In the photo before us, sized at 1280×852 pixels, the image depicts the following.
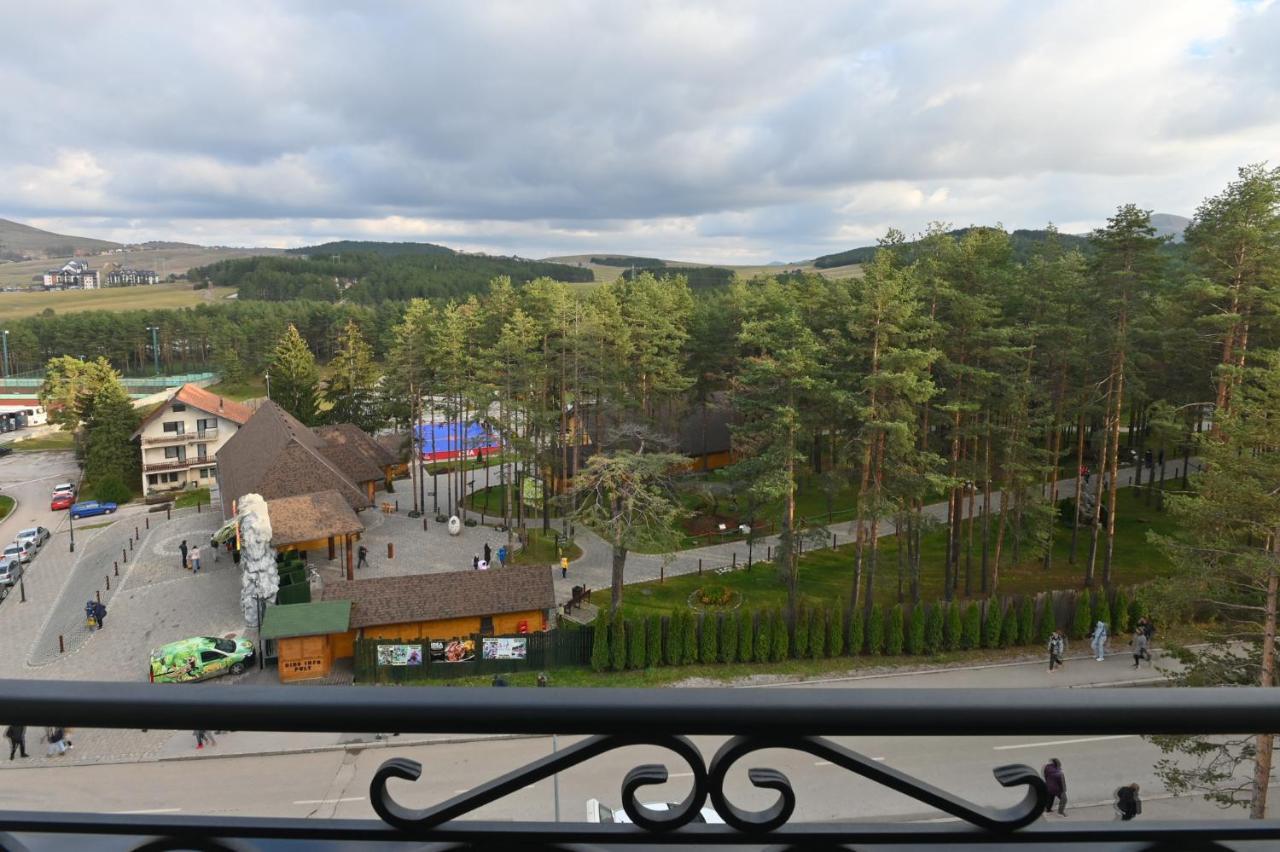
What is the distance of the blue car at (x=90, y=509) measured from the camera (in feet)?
133

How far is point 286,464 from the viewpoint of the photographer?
30.8 meters

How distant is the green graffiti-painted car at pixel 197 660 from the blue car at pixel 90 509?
25018 mm

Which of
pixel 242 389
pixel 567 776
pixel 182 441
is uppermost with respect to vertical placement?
pixel 567 776

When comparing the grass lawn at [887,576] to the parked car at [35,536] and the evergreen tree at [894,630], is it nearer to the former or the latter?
the evergreen tree at [894,630]

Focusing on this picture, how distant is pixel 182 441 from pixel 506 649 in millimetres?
33185

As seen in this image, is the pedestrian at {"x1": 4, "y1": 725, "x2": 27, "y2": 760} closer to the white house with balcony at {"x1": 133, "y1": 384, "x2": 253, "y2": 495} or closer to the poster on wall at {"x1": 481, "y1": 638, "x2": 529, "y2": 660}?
the poster on wall at {"x1": 481, "y1": 638, "x2": 529, "y2": 660}

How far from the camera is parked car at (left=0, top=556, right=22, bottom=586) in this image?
30.7 m

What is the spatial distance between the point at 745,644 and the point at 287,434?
73.7 feet

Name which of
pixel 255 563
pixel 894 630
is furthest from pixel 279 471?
pixel 894 630

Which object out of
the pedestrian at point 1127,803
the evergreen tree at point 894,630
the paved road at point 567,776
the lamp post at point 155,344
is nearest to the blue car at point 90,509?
the paved road at point 567,776

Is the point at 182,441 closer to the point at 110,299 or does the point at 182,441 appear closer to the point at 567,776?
the point at 567,776

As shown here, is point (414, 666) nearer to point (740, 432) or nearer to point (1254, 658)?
point (740, 432)

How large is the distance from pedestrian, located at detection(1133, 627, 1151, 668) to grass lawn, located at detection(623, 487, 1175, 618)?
5.25 m

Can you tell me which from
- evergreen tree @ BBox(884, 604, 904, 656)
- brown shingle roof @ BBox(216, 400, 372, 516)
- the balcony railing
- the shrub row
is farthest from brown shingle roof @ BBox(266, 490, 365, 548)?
the balcony railing
